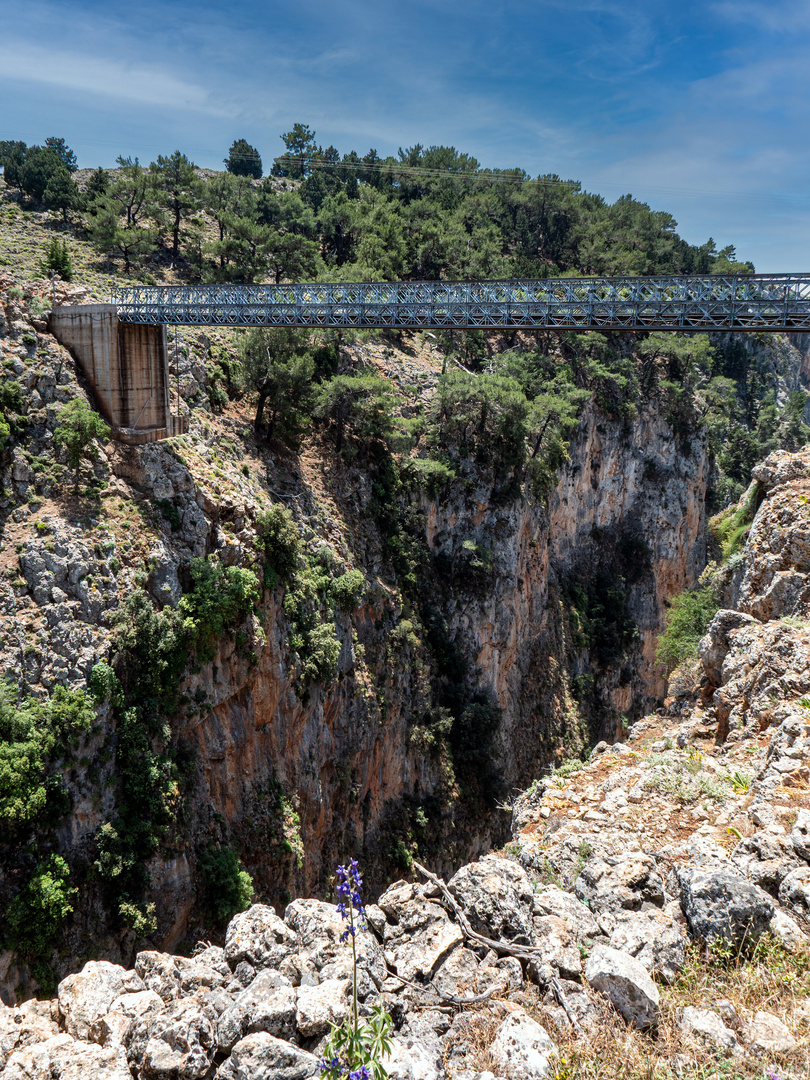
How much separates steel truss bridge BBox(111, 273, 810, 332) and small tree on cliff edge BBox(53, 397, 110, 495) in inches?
221

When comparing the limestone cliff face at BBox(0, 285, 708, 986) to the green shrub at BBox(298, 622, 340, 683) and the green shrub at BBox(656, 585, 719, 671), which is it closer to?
the green shrub at BBox(298, 622, 340, 683)

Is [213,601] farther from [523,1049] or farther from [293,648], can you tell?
[523,1049]

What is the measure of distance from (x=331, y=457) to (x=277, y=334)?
7.04m

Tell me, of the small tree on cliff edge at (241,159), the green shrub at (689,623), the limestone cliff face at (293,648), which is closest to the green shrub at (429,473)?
the limestone cliff face at (293,648)

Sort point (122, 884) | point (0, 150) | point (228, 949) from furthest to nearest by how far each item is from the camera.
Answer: point (0, 150) < point (122, 884) < point (228, 949)

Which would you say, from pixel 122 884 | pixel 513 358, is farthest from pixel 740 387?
pixel 122 884

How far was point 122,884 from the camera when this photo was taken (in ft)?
61.7

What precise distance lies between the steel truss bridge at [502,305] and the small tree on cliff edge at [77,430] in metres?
5.60

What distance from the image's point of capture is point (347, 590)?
95.5ft

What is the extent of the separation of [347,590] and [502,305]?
14.2 m

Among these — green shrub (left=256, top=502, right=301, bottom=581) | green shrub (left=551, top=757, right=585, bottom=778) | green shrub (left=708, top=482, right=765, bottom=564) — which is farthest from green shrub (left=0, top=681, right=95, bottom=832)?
green shrub (left=708, top=482, right=765, bottom=564)

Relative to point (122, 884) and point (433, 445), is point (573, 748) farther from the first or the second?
point (122, 884)

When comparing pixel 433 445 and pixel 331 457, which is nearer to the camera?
pixel 331 457

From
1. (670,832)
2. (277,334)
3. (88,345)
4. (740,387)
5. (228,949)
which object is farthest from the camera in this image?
(740,387)
